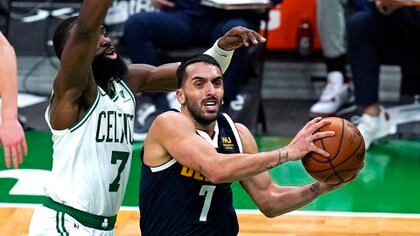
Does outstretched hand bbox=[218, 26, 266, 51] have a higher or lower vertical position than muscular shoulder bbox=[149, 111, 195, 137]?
higher

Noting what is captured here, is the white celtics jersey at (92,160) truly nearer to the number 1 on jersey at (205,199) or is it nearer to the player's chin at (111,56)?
the player's chin at (111,56)

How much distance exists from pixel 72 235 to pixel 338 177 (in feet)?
4.10

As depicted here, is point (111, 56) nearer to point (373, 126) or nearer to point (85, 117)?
point (85, 117)

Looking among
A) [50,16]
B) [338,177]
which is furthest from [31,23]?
[338,177]

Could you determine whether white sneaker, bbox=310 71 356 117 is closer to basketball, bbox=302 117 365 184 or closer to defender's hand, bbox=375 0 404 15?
defender's hand, bbox=375 0 404 15

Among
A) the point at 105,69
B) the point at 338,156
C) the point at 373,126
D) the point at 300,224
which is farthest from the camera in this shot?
the point at 373,126

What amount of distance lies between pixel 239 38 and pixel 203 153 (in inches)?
29.1

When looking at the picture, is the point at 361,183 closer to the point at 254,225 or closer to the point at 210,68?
the point at 254,225

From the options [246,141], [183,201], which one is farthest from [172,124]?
[246,141]

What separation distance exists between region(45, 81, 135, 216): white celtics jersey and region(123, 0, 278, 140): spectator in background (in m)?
3.95

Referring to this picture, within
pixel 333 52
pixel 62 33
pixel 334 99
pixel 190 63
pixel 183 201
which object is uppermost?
pixel 62 33

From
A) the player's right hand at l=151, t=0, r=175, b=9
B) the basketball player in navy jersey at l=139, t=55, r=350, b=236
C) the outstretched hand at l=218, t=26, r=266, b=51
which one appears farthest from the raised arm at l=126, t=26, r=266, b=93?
the player's right hand at l=151, t=0, r=175, b=9

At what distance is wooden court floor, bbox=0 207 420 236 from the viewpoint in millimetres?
6719

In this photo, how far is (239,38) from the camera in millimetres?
5195
